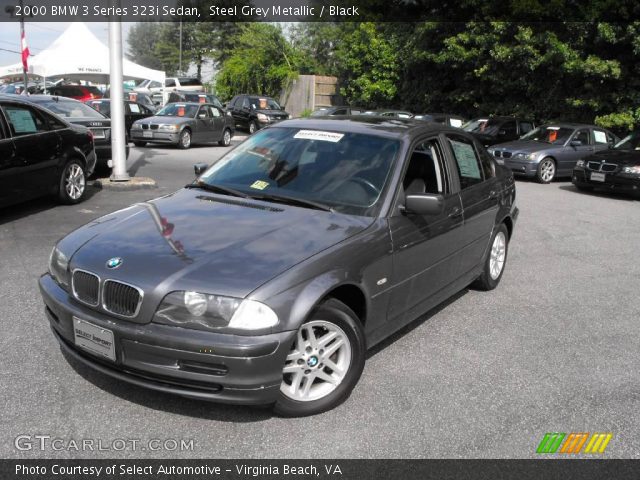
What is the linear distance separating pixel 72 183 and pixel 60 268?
6.07 metres

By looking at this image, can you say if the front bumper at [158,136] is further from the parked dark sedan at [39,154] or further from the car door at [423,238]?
the car door at [423,238]

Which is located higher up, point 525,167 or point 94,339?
point 94,339

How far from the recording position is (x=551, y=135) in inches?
637

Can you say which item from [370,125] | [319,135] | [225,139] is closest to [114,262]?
[319,135]

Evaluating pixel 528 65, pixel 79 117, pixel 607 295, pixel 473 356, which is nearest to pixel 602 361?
pixel 473 356

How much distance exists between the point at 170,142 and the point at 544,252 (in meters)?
13.4

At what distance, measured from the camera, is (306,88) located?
33375 millimetres

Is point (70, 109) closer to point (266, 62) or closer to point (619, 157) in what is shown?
point (619, 157)

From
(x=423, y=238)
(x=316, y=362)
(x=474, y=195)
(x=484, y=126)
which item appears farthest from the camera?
(x=484, y=126)

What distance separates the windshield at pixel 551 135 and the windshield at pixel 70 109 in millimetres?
10777

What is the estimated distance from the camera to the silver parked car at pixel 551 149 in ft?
49.8

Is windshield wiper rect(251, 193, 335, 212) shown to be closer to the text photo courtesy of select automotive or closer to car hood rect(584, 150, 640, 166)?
the text photo courtesy of select automotive

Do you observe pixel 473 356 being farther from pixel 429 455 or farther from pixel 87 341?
pixel 87 341

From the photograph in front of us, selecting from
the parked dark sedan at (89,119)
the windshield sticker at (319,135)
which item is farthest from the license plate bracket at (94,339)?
the parked dark sedan at (89,119)
